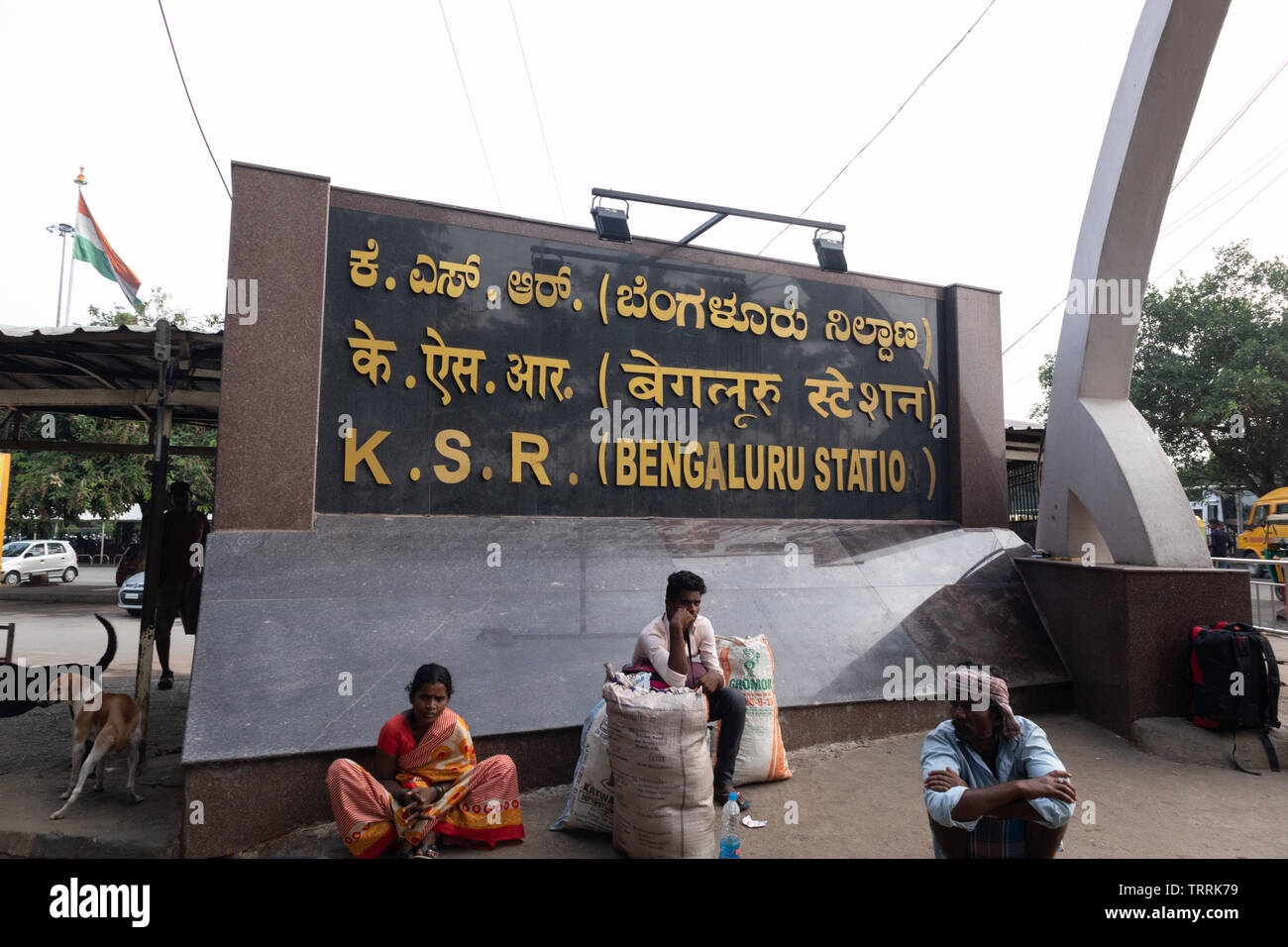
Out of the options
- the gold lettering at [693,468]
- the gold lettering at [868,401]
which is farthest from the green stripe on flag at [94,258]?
the gold lettering at [868,401]

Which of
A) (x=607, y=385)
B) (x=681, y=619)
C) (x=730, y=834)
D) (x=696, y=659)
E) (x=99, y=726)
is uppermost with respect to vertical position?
(x=607, y=385)

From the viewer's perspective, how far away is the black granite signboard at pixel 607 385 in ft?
19.5

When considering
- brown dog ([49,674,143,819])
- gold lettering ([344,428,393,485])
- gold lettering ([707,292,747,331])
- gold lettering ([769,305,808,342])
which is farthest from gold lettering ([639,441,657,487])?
brown dog ([49,674,143,819])

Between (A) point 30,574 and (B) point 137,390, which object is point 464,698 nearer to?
(B) point 137,390

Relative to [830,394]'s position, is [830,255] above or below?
above

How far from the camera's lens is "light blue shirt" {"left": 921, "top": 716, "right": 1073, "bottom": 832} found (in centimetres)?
243

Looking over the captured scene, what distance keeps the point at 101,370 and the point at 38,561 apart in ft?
59.8

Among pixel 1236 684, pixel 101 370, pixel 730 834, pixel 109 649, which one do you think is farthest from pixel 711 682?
pixel 101 370

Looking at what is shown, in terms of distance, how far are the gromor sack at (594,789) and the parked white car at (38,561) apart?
878 inches

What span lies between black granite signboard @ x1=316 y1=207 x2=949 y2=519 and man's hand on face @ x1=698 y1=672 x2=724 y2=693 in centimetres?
286

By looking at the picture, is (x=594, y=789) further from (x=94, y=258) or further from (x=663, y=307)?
(x=94, y=258)

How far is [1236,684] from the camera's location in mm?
4715

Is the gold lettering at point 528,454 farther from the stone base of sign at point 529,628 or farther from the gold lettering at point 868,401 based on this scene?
the gold lettering at point 868,401
